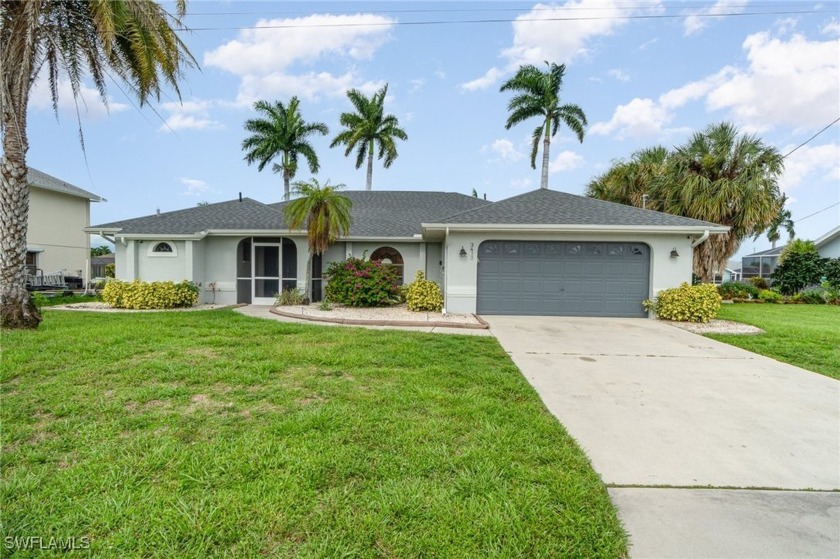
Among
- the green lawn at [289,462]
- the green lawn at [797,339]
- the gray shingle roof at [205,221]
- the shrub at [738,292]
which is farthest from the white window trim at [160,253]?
the shrub at [738,292]

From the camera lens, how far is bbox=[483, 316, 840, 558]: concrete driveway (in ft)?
7.44

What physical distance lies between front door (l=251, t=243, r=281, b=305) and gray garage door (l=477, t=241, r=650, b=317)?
708cm

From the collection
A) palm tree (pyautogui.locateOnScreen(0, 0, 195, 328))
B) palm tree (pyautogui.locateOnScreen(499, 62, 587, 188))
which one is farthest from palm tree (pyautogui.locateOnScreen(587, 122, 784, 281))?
palm tree (pyautogui.locateOnScreen(0, 0, 195, 328))

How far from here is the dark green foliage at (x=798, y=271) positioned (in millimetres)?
18078

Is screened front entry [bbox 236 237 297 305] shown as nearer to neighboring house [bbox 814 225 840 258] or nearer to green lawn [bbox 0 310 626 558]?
green lawn [bbox 0 310 626 558]

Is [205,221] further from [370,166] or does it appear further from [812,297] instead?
[812,297]

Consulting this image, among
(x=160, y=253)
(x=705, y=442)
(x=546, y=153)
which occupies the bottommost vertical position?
(x=705, y=442)

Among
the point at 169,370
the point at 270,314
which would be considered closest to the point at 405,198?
the point at 270,314

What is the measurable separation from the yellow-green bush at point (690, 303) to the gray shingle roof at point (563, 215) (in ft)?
5.91

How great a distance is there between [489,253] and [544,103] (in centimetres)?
1531

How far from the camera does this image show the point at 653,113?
53.3ft

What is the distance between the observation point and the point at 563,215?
11.1m

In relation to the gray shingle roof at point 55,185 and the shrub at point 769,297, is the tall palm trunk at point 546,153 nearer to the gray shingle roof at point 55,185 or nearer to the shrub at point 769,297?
the shrub at point 769,297

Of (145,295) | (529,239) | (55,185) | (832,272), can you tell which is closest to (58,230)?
(55,185)
